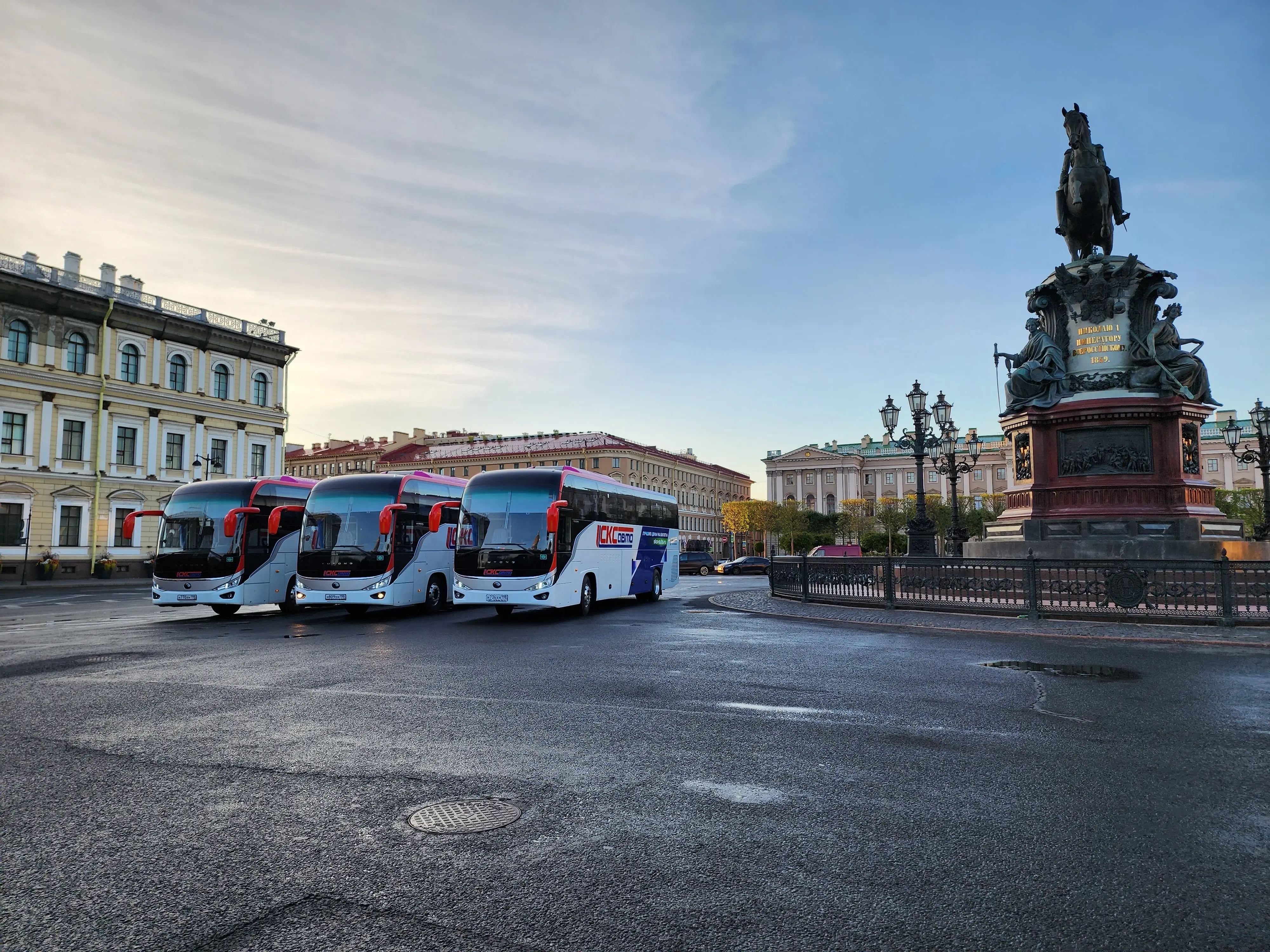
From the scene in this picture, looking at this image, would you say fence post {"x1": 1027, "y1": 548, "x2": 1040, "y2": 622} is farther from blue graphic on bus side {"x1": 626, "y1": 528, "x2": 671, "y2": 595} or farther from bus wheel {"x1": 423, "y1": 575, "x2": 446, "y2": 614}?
bus wheel {"x1": 423, "y1": 575, "x2": 446, "y2": 614}

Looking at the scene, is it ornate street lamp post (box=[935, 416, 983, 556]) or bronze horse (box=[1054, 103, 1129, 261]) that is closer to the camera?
bronze horse (box=[1054, 103, 1129, 261])

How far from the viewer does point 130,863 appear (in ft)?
12.5

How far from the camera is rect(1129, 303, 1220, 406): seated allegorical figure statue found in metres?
19.6

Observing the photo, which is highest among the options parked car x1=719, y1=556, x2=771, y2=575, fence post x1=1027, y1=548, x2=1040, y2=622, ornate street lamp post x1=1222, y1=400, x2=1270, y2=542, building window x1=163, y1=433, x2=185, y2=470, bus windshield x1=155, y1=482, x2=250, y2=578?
building window x1=163, y1=433, x2=185, y2=470

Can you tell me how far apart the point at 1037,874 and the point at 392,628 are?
1453 cm

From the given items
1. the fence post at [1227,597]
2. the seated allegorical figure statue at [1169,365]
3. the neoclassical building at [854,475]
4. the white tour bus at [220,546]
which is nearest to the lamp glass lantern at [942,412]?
the seated allegorical figure statue at [1169,365]

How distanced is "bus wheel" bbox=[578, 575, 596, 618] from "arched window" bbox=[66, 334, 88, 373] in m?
42.8

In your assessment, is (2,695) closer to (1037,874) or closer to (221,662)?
(221,662)

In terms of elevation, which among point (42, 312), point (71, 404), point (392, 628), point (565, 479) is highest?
point (42, 312)

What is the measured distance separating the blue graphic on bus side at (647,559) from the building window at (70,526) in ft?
127

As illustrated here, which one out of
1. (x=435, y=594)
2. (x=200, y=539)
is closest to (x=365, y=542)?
(x=435, y=594)

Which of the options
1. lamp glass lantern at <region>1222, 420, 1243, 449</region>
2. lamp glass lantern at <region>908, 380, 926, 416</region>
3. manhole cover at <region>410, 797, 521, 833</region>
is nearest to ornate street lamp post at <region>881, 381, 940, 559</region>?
lamp glass lantern at <region>908, 380, 926, 416</region>

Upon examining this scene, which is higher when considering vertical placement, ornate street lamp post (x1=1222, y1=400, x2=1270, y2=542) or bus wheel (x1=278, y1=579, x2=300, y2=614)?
ornate street lamp post (x1=1222, y1=400, x2=1270, y2=542)

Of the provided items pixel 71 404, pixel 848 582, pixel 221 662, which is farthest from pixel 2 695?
pixel 71 404
